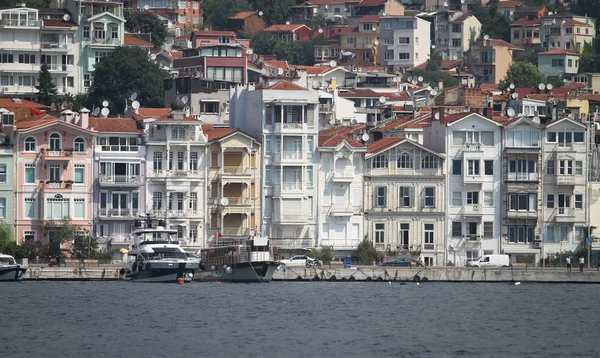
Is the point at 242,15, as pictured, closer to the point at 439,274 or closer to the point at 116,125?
the point at 116,125

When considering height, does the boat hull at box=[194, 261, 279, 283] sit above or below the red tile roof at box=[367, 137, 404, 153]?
below

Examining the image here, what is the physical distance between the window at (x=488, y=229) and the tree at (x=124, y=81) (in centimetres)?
2946

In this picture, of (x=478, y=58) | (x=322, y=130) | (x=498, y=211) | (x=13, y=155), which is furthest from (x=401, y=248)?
(x=478, y=58)

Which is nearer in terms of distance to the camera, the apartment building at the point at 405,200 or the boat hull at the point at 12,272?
the boat hull at the point at 12,272

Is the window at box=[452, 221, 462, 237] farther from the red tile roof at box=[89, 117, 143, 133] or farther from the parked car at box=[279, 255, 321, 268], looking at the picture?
the red tile roof at box=[89, 117, 143, 133]

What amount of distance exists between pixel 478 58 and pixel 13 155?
79.9m

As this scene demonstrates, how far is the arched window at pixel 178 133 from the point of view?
11012 cm

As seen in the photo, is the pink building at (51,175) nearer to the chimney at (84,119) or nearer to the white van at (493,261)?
the chimney at (84,119)

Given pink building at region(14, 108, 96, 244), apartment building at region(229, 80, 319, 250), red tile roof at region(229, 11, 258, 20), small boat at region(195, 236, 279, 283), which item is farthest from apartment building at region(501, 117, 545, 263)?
red tile roof at region(229, 11, 258, 20)

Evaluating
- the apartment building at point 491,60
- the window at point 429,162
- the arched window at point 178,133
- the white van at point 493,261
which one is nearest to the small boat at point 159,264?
the arched window at point 178,133

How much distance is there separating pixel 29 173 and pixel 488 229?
83.1ft

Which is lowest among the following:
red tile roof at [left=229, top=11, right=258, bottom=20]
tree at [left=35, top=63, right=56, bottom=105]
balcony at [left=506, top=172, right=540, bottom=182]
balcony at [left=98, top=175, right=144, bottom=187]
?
balcony at [left=98, top=175, right=144, bottom=187]

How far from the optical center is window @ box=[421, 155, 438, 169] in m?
112

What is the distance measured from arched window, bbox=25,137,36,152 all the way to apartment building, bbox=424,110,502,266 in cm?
2241
